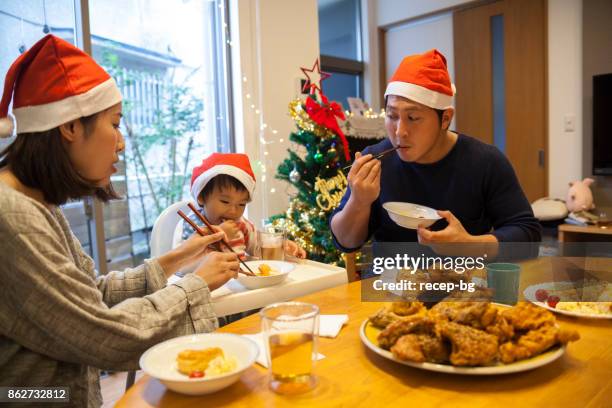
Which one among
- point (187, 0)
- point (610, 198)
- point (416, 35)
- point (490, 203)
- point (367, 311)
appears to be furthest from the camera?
point (416, 35)

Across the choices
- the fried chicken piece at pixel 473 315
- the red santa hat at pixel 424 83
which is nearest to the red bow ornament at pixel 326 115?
the red santa hat at pixel 424 83

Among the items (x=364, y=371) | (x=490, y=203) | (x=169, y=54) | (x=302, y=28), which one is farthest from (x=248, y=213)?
(x=364, y=371)

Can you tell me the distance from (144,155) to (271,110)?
100 centimetres

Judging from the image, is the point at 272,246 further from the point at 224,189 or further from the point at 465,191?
the point at 465,191

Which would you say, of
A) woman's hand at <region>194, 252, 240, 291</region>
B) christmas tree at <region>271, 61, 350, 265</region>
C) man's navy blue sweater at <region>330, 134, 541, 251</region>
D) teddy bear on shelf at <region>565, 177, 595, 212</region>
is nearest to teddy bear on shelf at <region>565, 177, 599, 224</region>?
teddy bear on shelf at <region>565, 177, 595, 212</region>

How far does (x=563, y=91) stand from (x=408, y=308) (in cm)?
369

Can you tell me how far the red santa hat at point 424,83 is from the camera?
1611mm

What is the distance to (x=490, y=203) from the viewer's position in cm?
164

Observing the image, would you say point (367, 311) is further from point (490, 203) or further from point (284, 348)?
point (490, 203)

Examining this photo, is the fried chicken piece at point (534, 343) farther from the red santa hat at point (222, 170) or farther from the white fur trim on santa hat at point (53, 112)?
the red santa hat at point (222, 170)

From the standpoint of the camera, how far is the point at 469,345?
73cm

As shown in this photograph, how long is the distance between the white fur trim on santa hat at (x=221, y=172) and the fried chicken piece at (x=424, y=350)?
1.28 m

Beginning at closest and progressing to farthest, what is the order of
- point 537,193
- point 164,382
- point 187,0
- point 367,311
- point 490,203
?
point 164,382 < point 367,311 < point 490,203 < point 187,0 < point 537,193

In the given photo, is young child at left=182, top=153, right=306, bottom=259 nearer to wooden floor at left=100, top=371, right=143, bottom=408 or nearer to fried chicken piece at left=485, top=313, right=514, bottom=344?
wooden floor at left=100, top=371, right=143, bottom=408
